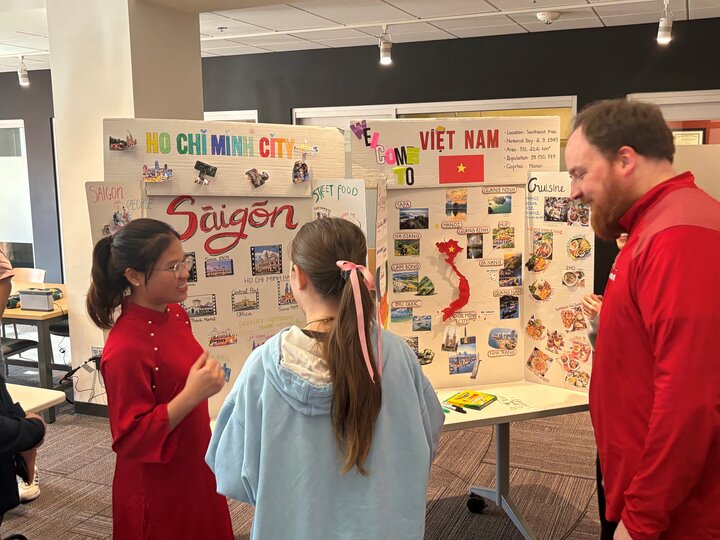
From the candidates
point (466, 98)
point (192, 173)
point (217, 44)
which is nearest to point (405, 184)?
point (192, 173)

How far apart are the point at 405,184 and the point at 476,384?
89cm

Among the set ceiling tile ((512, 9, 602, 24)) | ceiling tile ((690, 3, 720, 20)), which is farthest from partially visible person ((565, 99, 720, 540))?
ceiling tile ((690, 3, 720, 20))

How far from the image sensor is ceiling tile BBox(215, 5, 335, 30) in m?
5.20

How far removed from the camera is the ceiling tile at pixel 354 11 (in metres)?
5.04

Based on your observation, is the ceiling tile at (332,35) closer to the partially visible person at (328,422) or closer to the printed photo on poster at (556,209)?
the printed photo on poster at (556,209)

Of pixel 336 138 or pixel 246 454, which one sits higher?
pixel 336 138

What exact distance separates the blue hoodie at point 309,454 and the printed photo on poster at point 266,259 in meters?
1.25

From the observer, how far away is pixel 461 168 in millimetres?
2625

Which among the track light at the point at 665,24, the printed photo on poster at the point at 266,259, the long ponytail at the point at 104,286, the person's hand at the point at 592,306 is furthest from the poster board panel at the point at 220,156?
the track light at the point at 665,24

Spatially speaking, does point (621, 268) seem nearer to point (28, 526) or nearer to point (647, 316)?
point (647, 316)

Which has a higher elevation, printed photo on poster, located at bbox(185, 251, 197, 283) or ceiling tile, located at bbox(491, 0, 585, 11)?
ceiling tile, located at bbox(491, 0, 585, 11)

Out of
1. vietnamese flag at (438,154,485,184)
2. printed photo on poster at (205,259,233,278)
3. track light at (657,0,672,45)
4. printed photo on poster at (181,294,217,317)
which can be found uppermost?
track light at (657,0,672,45)

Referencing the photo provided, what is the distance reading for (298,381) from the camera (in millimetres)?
1284

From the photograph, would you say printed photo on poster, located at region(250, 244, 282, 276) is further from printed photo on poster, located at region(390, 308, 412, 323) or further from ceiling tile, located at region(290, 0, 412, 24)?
ceiling tile, located at region(290, 0, 412, 24)
